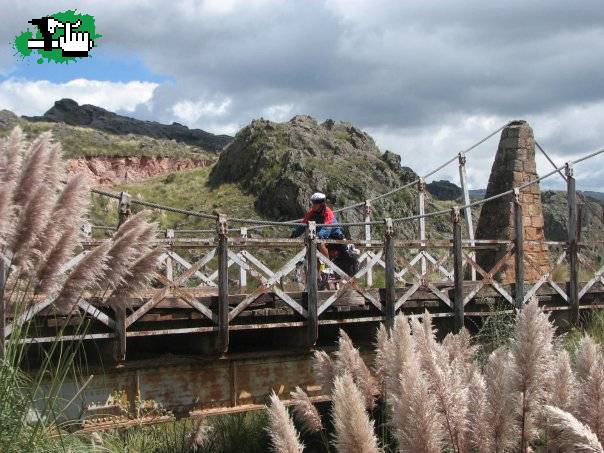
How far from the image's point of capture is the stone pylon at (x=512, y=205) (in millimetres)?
14047

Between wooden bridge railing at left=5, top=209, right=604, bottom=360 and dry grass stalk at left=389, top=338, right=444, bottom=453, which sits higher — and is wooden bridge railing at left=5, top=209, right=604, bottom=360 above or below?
above

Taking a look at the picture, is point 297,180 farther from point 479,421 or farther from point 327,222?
point 479,421

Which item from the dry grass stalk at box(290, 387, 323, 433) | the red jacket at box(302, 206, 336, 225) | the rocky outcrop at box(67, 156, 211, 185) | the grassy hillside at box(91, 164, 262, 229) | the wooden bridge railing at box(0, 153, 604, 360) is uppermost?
the rocky outcrop at box(67, 156, 211, 185)

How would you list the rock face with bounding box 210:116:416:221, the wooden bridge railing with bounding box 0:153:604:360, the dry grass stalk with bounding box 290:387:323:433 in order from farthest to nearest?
the rock face with bounding box 210:116:416:221
the wooden bridge railing with bounding box 0:153:604:360
the dry grass stalk with bounding box 290:387:323:433

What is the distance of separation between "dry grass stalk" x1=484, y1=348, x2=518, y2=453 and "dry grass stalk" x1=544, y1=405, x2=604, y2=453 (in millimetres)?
116

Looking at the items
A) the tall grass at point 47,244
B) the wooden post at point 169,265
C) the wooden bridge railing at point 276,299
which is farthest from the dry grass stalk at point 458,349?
the wooden post at point 169,265

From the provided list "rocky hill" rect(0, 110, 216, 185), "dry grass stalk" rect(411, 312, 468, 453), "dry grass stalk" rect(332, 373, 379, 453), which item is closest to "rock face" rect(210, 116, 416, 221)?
"rocky hill" rect(0, 110, 216, 185)

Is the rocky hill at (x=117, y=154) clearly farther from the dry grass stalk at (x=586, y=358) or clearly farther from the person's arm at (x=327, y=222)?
the dry grass stalk at (x=586, y=358)

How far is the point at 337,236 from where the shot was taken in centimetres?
1155

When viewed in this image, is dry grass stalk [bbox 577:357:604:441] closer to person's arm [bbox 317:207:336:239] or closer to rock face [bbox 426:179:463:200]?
person's arm [bbox 317:207:336:239]

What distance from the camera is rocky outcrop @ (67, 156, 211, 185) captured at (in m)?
53.0

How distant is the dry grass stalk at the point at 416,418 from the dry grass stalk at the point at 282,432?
0.98 ft

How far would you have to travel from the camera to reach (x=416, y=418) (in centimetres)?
243

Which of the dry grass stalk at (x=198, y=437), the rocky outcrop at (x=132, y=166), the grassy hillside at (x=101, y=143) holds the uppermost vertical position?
the grassy hillside at (x=101, y=143)
